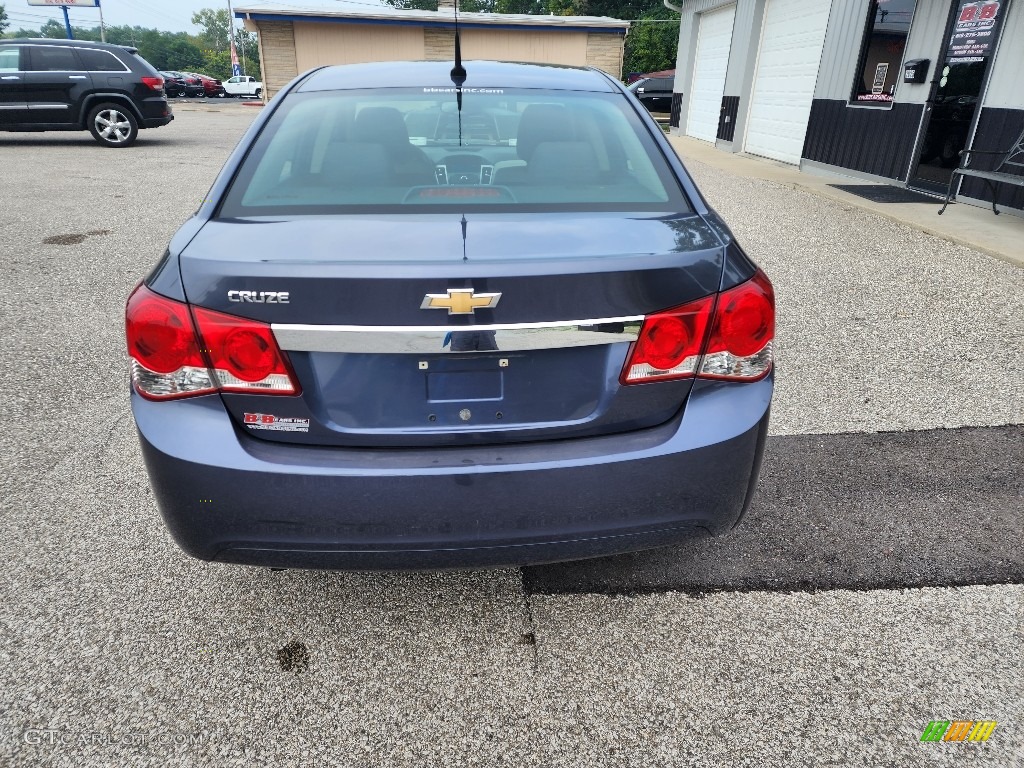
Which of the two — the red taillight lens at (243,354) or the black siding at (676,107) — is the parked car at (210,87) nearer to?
the black siding at (676,107)

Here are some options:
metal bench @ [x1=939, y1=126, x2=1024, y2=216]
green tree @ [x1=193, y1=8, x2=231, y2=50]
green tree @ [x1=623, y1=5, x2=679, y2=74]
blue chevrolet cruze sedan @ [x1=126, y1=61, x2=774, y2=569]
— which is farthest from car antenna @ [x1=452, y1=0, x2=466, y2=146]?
green tree @ [x1=193, y1=8, x2=231, y2=50]

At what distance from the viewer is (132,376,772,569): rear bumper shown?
181 cm

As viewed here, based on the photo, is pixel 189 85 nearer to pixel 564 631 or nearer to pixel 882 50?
pixel 882 50

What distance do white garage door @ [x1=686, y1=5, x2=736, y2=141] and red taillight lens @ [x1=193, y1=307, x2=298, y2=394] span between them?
661 inches

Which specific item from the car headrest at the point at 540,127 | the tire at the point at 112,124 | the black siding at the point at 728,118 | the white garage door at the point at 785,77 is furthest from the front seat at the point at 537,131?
the black siding at the point at 728,118

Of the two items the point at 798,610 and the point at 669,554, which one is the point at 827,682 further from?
the point at 669,554

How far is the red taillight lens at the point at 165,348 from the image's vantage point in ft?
5.86

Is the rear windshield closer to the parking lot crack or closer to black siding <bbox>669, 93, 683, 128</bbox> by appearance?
the parking lot crack

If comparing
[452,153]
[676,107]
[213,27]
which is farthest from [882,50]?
[213,27]

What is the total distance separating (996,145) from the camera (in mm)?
8500

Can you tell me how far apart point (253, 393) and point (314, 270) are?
1.14ft

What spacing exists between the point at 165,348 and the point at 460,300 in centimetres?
76

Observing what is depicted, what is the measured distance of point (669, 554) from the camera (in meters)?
2.64

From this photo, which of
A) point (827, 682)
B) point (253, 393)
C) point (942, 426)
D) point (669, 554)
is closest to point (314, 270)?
point (253, 393)
